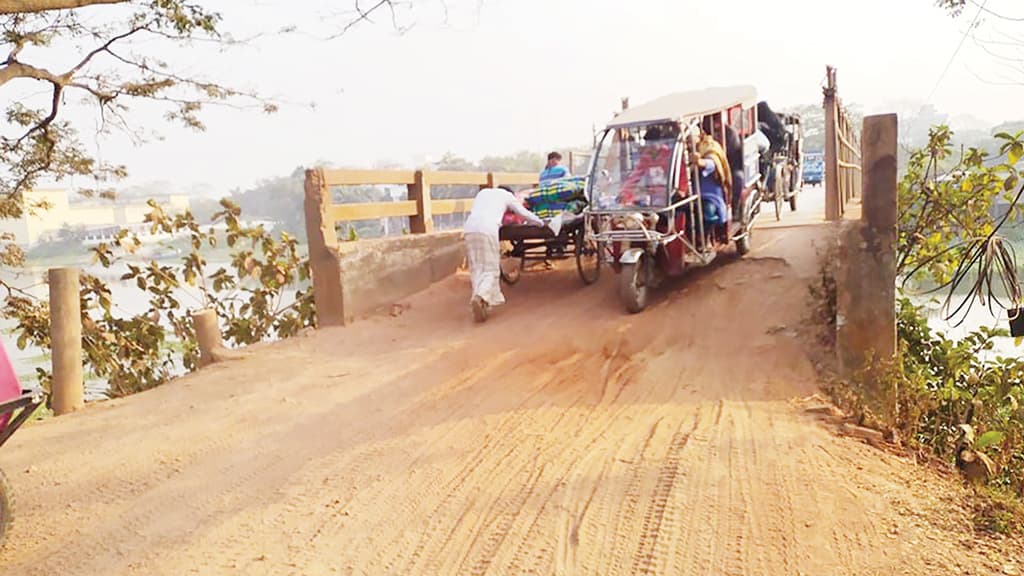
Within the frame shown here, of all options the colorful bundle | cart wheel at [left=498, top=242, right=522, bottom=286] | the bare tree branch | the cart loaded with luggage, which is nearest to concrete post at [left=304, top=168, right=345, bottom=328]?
the cart loaded with luggage

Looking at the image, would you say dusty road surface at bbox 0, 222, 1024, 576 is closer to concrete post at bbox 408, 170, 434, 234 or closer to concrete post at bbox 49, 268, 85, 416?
concrete post at bbox 49, 268, 85, 416

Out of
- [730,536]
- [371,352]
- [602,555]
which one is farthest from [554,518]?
[371,352]

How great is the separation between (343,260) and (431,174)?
2224 mm

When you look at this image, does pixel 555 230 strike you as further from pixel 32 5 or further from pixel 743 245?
pixel 32 5

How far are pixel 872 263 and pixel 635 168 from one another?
3.24 m

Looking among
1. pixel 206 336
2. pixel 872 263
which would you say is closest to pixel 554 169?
pixel 206 336

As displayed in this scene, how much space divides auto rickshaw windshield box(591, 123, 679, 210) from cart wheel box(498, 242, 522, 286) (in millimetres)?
2165

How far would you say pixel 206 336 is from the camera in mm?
8195

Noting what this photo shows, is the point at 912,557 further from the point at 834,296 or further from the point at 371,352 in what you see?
the point at 371,352

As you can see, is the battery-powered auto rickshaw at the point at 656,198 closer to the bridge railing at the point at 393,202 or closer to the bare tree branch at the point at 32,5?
the bridge railing at the point at 393,202

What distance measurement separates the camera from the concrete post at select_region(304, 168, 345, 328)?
8.84 m

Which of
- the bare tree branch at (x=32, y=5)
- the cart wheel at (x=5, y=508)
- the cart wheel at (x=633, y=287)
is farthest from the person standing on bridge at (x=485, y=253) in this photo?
the cart wheel at (x=5, y=508)

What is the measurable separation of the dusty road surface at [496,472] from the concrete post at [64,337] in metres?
0.27

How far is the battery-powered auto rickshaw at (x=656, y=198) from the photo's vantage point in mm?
8164
